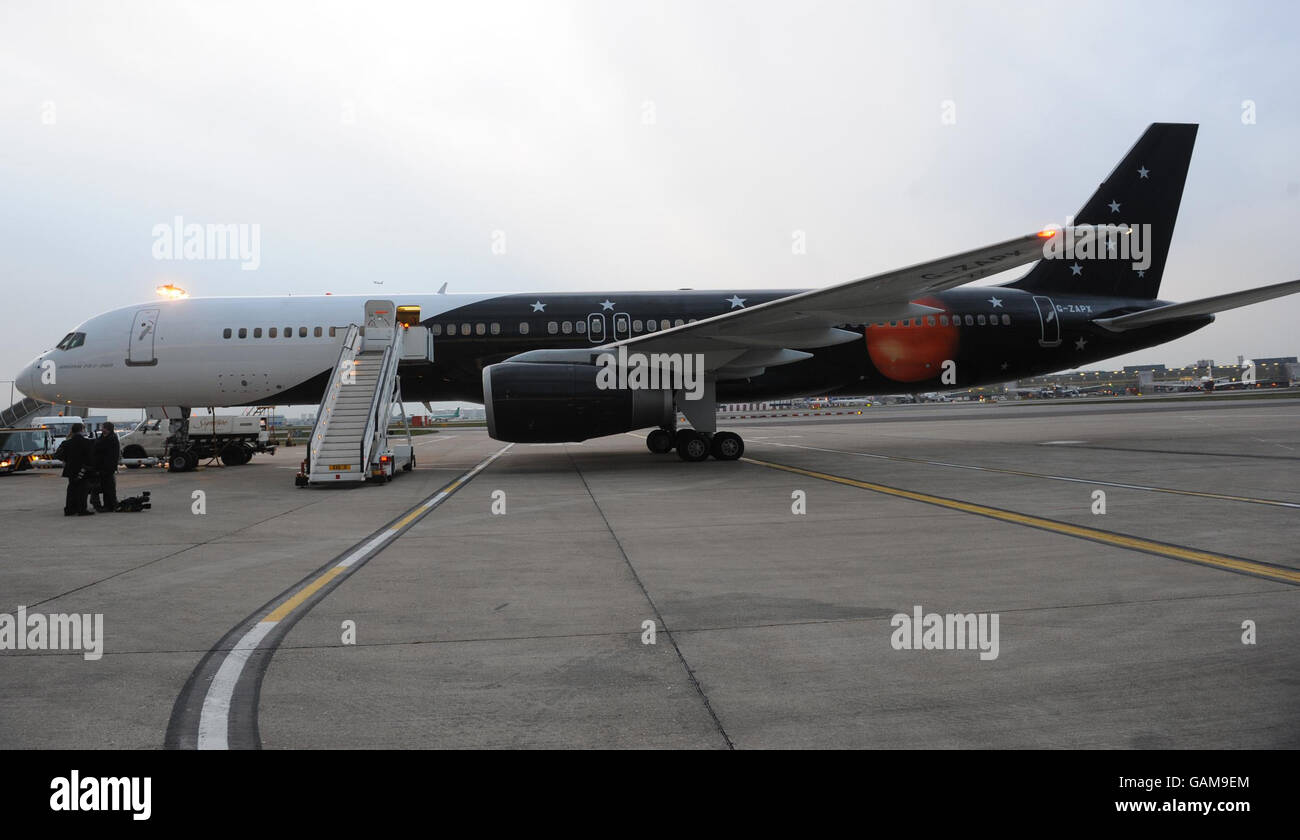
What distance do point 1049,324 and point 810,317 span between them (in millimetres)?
7549

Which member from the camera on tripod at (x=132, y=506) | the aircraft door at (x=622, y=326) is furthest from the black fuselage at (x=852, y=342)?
the camera on tripod at (x=132, y=506)

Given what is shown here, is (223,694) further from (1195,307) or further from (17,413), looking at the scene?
(17,413)

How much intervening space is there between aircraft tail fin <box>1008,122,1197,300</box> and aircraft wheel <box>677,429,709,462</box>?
8967 millimetres

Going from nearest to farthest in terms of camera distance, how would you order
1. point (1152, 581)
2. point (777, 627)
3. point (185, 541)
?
point (777, 627) < point (1152, 581) < point (185, 541)

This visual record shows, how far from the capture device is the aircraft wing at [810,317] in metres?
11.9

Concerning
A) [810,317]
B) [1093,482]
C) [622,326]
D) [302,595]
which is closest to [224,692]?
[302,595]

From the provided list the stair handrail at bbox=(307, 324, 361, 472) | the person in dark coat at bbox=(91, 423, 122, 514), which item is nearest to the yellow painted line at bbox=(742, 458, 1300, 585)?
the stair handrail at bbox=(307, 324, 361, 472)

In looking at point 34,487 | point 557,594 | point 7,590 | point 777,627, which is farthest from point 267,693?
point 34,487

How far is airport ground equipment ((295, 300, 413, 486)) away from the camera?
13422mm

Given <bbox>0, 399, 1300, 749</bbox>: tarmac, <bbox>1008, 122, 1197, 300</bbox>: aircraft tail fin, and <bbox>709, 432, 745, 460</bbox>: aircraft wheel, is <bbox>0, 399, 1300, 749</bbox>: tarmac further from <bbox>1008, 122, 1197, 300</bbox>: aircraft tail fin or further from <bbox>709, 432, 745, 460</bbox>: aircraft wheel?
<bbox>1008, 122, 1197, 300</bbox>: aircraft tail fin

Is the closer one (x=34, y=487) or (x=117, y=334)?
(x=34, y=487)

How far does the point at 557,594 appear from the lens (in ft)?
17.1
